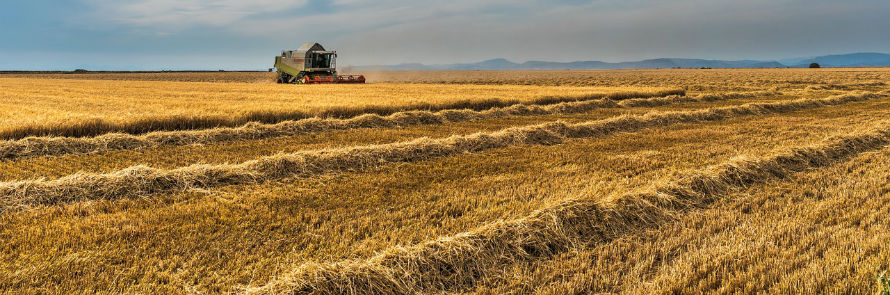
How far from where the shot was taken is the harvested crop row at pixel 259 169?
5.74 metres

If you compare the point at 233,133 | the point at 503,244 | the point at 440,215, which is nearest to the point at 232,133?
the point at 233,133

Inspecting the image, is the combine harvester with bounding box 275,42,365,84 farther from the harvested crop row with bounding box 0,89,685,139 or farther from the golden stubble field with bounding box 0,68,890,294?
the golden stubble field with bounding box 0,68,890,294

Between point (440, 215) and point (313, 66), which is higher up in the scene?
point (313, 66)

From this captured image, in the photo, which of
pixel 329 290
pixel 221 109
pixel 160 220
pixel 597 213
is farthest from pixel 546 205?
pixel 221 109

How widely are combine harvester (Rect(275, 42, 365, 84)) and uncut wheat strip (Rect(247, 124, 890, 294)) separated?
31.6 meters

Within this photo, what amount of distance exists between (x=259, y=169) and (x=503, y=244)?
408 centimetres

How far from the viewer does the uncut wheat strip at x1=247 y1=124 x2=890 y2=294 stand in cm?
359

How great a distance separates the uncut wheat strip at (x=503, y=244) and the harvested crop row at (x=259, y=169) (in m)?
3.42

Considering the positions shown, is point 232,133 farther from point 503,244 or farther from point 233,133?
point 503,244

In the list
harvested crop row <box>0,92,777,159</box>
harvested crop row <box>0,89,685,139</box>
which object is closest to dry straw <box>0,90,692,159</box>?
harvested crop row <box>0,92,777,159</box>

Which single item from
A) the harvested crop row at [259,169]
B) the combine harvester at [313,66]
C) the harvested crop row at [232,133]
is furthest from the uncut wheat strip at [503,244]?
the combine harvester at [313,66]

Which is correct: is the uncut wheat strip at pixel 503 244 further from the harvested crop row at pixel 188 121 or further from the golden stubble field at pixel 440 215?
the harvested crop row at pixel 188 121

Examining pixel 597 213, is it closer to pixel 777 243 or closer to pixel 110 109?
pixel 777 243

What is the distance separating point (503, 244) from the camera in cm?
432
